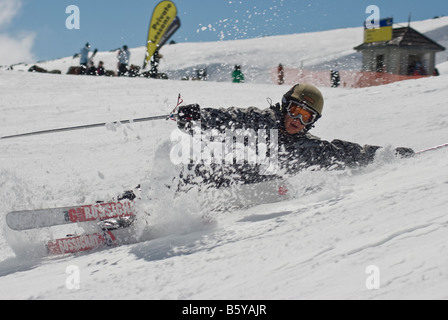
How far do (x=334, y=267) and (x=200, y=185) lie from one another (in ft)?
6.69

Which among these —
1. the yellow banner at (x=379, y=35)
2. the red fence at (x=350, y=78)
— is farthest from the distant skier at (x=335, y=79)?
the yellow banner at (x=379, y=35)

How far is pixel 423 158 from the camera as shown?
448 cm

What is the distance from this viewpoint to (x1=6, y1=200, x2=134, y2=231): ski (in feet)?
12.5

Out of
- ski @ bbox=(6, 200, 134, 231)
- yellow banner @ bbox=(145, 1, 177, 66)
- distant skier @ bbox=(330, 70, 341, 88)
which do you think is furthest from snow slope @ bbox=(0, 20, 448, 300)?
yellow banner @ bbox=(145, 1, 177, 66)

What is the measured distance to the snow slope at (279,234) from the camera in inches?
90.3

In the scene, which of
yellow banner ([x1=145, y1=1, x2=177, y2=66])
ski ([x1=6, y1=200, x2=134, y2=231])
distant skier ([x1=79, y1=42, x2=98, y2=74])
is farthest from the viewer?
yellow banner ([x1=145, y1=1, x2=177, y2=66])

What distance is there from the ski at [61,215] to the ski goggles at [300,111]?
68.8 inches

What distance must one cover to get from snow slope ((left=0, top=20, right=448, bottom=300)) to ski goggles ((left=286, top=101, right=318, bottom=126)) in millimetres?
526

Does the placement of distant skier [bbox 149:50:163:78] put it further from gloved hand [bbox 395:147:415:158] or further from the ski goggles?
gloved hand [bbox 395:147:415:158]

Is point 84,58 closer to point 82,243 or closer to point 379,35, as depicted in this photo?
point 379,35

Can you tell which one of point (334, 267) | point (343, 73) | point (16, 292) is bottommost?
point (16, 292)

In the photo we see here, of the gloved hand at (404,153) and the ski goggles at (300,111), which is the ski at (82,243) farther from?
the gloved hand at (404,153)

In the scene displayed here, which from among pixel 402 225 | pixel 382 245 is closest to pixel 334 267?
pixel 382 245
